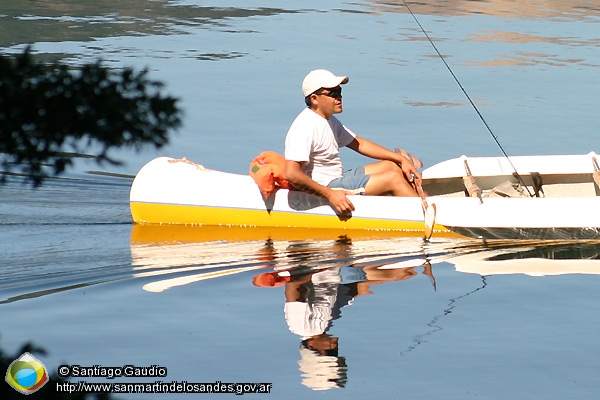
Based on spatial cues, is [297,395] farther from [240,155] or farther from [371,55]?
[371,55]

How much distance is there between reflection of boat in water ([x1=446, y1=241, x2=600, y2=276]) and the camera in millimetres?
8148

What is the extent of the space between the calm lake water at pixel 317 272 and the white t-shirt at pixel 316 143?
1.68 ft

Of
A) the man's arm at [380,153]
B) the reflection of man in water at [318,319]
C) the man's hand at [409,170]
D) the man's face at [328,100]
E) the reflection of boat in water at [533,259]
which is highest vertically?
the man's face at [328,100]

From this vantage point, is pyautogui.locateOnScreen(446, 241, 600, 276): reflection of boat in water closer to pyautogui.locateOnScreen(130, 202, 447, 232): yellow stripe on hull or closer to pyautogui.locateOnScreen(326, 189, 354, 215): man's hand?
pyautogui.locateOnScreen(130, 202, 447, 232): yellow stripe on hull

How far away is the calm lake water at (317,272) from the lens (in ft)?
20.0

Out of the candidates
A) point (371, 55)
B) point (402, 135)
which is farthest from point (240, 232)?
point (371, 55)

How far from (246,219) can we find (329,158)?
874mm

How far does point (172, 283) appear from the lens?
7.61m

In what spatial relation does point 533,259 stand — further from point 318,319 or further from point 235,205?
point 235,205

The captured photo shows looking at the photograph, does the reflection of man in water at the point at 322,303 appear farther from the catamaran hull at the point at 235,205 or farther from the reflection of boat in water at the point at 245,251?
the catamaran hull at the point at 235,205

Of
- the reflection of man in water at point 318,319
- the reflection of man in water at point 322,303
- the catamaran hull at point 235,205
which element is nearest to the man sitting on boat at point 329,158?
the catamaran hull at point 235,205

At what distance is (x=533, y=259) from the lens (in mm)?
8453

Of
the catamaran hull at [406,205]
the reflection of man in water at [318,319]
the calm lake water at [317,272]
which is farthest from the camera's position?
the catamaran hull at [406,205]

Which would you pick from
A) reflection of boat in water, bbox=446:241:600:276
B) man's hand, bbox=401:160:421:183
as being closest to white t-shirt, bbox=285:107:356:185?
man's hand, bbox=401:160:421:183
